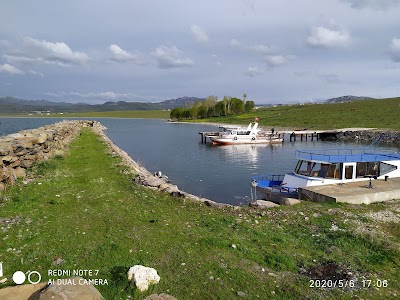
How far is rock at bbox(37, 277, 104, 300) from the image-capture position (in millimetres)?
6289

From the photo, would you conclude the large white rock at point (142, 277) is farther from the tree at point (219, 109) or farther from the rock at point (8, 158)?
the tree at point (219, 109)

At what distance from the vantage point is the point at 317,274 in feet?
33.8

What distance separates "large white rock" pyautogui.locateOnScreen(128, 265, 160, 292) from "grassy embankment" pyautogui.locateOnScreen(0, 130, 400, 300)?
0.72ft

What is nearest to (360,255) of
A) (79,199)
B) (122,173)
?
(79,199)

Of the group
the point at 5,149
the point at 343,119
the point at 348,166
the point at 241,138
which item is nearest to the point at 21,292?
the point at 5,149

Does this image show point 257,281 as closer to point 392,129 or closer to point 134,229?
point 134,229

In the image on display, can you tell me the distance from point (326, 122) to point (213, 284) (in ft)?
408

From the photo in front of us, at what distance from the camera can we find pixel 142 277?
879cm

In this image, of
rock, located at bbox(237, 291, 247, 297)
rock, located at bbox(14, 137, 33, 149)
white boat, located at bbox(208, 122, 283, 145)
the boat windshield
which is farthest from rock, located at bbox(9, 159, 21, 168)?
white boat, located at bbox(208, 122, 283, 145)
